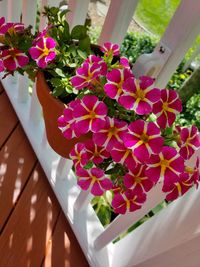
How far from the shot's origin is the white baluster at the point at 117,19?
0.79 meters

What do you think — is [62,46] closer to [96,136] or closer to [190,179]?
[96,136]

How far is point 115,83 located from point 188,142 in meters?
0.18

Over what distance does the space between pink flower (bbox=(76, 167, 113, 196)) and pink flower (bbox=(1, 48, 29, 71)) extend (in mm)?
287

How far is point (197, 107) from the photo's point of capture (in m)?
1.85

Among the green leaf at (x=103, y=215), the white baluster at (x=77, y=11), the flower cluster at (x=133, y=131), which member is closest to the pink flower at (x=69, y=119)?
the flower cluster at (x=133, y=131)

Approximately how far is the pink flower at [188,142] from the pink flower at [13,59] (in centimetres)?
40

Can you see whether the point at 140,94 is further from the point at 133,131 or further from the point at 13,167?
the point at 13,167

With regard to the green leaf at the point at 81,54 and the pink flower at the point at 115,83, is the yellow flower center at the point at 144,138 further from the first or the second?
the green leaf at the point at 81,54

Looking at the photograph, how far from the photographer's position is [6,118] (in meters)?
1.63

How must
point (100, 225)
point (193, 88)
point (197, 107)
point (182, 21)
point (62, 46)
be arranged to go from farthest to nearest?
1. point (197, 107)
2. point (100, 225)
3. point (193, 88)
4. point (62, 46)
5. point (182, 21)

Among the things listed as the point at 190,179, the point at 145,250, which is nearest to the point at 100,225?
the point at 145,250

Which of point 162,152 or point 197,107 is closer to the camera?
point 162,152

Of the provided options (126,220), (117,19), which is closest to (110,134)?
(117,19)

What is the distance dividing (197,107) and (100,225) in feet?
3.17
